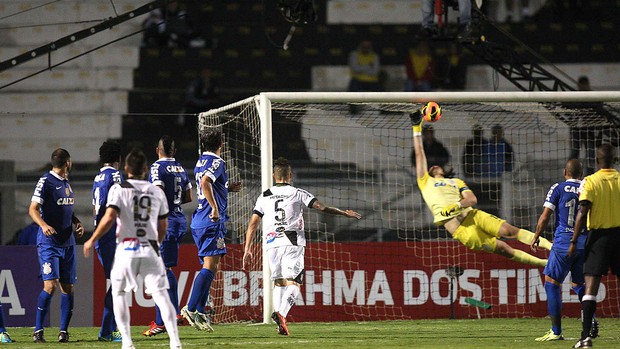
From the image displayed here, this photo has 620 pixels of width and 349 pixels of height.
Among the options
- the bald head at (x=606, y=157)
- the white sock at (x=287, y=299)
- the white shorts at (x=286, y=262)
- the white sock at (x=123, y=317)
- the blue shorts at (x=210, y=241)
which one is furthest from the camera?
the blue shorts at (x=210, y=241)

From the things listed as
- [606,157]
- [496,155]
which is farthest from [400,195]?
[606,157]

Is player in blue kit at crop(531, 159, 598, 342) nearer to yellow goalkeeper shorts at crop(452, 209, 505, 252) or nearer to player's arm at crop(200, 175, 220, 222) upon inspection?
yellow goalkeeper shorts at crop(452, 209, 505, 252)

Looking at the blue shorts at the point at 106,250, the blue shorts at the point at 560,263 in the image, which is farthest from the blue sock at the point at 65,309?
the blue shorts at the point at 560,263

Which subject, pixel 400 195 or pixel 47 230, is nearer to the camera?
pixel 47 230

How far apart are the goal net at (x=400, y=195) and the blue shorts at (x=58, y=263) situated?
2922mm

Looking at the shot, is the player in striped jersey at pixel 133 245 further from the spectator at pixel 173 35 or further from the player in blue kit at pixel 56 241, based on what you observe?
the spectator at pixel 173 35

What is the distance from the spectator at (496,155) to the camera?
1700 centimetres

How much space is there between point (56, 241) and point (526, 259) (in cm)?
688

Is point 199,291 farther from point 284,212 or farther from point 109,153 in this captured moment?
point 109,153

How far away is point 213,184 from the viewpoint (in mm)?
12305

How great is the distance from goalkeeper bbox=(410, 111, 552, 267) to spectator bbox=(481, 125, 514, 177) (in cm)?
184

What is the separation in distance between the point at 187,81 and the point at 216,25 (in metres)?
1.75

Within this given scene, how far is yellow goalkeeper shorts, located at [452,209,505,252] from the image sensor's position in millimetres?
14898

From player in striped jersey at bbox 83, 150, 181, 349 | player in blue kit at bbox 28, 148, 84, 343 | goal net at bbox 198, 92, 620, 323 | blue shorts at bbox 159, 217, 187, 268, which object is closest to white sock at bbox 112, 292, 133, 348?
player in striped jersey at bbox 83, 150, 181, 349
